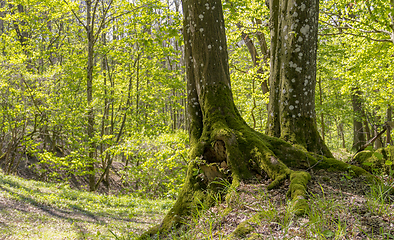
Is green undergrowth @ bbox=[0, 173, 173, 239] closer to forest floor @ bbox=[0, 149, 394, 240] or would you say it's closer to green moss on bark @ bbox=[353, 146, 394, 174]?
forest floor @ bbox=[0, 149, 394, 240]

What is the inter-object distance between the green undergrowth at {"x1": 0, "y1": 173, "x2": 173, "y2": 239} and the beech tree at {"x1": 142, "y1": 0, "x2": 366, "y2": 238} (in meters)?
1.47

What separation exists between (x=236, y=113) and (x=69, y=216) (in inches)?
173

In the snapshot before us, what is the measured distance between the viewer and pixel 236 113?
4008 mm

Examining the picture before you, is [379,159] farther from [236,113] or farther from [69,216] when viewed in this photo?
[69,216]

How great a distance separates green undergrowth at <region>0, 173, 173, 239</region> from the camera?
430cm

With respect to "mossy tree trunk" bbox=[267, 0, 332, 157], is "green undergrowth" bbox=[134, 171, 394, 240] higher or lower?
lower

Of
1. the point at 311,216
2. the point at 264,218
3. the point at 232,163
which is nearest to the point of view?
the point at 311,216

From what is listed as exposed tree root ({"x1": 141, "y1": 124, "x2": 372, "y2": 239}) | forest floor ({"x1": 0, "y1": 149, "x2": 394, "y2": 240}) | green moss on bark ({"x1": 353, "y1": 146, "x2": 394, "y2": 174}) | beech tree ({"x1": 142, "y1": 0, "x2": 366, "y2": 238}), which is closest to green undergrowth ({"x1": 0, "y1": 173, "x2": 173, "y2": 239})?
forest floor ({"x1": 0, "y1": 149, "x2": 394, "y2": 240})

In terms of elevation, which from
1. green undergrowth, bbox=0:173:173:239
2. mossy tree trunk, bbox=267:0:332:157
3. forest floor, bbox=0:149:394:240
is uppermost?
mossy tree trunk, bbox=267:0:332:157

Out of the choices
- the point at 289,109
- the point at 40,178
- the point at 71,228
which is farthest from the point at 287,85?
the point at 40,178

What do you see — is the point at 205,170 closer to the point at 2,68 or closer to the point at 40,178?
the point at 2,68

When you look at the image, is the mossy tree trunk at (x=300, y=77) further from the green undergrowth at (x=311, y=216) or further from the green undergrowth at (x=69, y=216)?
the green undergrowth at (x=69, y=216)

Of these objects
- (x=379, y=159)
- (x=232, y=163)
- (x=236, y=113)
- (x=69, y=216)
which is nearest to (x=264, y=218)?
(x=232, y=163)

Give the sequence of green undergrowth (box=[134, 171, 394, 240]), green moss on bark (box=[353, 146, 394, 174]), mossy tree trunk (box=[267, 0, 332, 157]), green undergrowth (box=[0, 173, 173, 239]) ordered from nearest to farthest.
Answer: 1. green undergrowth (box=[134, 171, 394, 240])
2. green moss on bark (box=[353, 146, 394, 174])
3. mossy tree trunk (box=[267, 0, 332, 157])
4. green undergrowth (box=[0, 173, 173, 239])
